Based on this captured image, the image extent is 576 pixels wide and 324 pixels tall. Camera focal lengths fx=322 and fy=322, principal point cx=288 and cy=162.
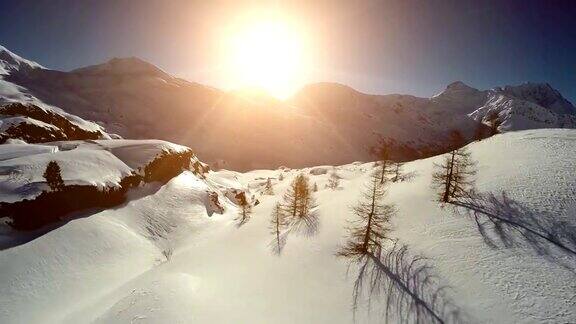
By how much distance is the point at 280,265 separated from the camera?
34281mm

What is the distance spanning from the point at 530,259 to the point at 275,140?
173107 millimetres

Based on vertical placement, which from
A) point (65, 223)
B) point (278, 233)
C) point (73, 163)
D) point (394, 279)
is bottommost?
point (65, 223)

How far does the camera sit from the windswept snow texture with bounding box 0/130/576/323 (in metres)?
23.5

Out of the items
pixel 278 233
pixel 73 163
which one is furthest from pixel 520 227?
pixel 73 163

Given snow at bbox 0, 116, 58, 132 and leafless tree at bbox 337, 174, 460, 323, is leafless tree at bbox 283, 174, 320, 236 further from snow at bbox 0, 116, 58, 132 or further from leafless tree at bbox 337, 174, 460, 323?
snow at bbox 0, 116, 58, 132

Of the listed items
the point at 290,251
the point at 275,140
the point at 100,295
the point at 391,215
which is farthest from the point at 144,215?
the point at 275,140

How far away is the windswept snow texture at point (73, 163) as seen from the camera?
42.6 meters

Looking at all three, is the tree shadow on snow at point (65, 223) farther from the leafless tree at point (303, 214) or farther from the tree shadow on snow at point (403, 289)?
the tree shadow on snow at point (403, 289)

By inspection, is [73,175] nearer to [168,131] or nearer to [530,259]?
[530,259]

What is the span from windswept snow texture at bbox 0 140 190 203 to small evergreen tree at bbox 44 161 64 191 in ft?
2.64

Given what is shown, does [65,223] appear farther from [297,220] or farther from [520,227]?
[520,227]

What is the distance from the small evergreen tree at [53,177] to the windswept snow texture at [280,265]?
Result: 246 inches

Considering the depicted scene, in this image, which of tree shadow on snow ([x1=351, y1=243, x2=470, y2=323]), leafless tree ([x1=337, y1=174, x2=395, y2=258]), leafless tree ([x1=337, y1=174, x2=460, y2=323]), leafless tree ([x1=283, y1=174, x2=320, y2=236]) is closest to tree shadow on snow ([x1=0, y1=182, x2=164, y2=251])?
leafless tree ([x1=283, y1=174, x2=320, y2=236])

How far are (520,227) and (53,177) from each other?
2175 inches
